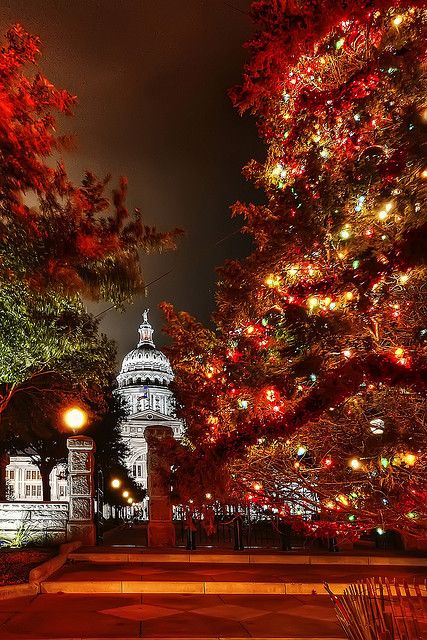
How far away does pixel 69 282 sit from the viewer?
913cm

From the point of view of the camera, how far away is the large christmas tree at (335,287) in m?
5.97

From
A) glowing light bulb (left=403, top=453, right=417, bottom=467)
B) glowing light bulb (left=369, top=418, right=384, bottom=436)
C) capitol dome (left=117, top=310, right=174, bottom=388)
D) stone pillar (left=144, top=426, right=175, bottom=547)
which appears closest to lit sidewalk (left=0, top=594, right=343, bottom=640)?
glowing light bulb (left=403, top=453, right=417, bottom=467)

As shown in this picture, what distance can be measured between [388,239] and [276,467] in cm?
461

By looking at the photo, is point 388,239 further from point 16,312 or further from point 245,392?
point 16,312

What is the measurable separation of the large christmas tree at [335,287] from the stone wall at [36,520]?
7.09 m

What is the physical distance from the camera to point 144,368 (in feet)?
403

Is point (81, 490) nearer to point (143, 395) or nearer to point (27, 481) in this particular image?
point (27, 481)

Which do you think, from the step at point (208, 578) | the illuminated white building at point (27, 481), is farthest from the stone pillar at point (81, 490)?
the illuminated white building at point (27, 481)

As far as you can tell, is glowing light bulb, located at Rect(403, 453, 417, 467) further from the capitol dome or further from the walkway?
the capitol dome

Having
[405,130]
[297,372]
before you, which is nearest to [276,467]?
[297,372]

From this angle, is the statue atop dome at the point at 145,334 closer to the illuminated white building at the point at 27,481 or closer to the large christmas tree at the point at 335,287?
the illuminated white building at the point at 27,481

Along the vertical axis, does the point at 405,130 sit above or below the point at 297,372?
above

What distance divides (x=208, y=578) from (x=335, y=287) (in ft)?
22.7

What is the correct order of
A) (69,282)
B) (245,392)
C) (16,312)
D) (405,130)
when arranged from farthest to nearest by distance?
(16,312) → (69,282) → (245,392) → (405,130)
